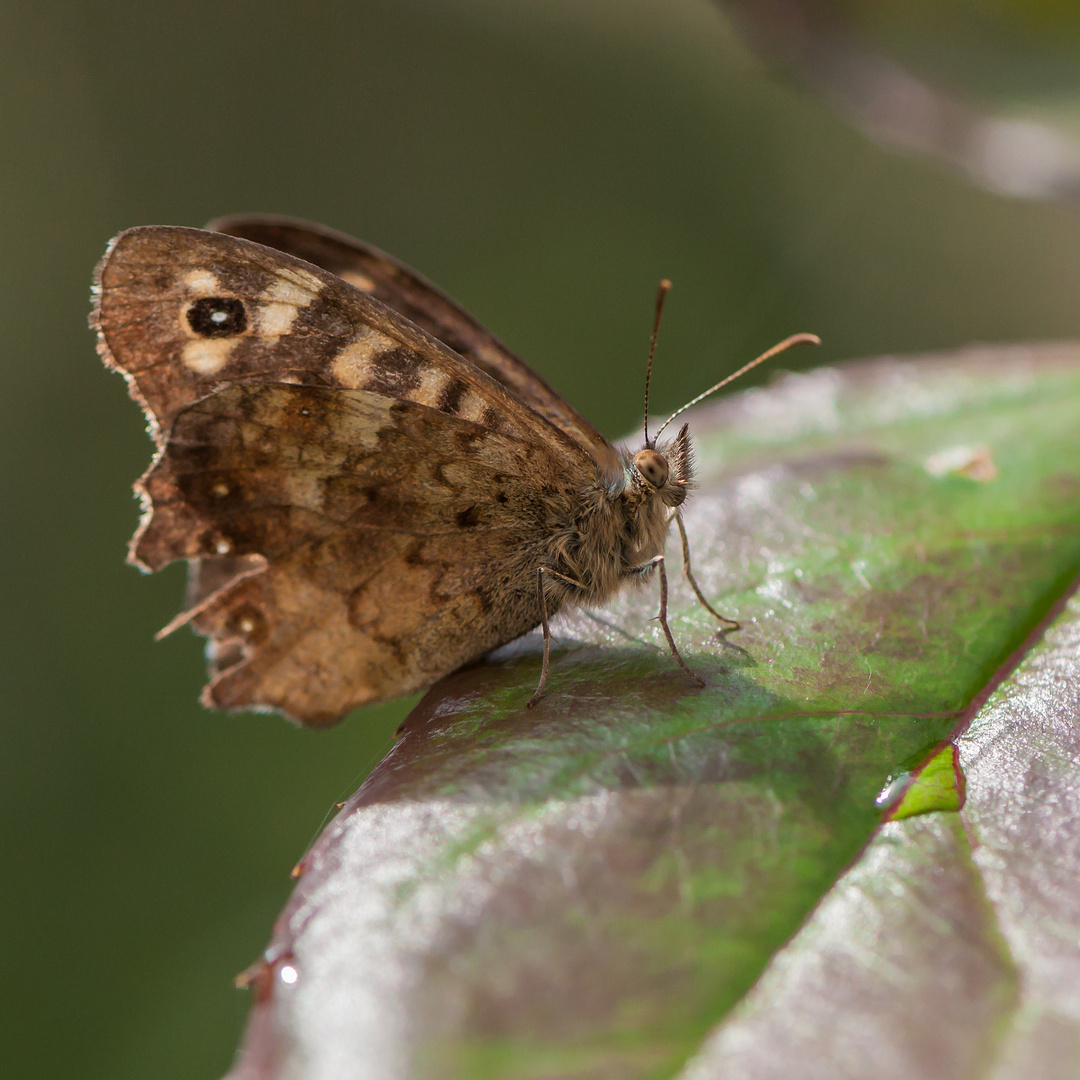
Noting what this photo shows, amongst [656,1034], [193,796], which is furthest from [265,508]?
[193,796]

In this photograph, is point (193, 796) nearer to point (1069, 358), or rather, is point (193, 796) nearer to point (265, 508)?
point (265, 508)

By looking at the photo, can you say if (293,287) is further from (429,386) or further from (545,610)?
(545,610)

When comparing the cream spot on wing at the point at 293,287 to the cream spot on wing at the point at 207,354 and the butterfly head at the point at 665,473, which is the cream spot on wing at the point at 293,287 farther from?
the butterfly head at the point at 665,473

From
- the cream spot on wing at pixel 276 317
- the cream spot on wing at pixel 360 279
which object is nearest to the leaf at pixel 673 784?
the cream spot on wing at pixel 276 317

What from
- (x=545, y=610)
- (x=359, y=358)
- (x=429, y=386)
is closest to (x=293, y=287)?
(x=359, y=358)

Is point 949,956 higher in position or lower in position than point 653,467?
lower

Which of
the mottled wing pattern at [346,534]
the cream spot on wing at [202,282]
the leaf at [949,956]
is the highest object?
the cream spot on wing at [202,282]
